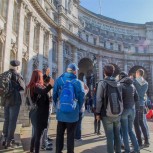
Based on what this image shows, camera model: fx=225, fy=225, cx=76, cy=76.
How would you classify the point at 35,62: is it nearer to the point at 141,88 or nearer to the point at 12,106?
the point at 141,88

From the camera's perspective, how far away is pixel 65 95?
15.1 ft

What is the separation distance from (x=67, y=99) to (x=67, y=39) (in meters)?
24.6

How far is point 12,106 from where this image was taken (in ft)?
18.4

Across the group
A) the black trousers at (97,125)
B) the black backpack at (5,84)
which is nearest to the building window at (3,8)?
the black trousers at (97,125)

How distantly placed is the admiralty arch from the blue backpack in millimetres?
11765

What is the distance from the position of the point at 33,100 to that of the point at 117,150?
222 centimetres

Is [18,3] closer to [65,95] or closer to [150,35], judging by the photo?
[65,95]

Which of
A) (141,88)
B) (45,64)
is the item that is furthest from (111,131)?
(45,64)

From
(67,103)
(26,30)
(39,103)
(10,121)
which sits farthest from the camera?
(26,30)

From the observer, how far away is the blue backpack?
4516 mm

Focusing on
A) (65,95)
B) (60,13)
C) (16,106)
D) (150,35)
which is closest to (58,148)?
(65,95)

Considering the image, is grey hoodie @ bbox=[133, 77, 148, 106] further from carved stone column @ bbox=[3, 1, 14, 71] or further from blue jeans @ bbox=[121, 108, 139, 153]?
carved stone column @ bbox=[3, 1, 14, 71]

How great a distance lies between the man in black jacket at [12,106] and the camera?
18.1 ft

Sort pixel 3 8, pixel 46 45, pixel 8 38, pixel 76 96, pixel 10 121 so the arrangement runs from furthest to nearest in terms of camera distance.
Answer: pixel 46 45 → pixel 3 8 → pixel 8 38 → pixel 10 121 → pixel 76 96
